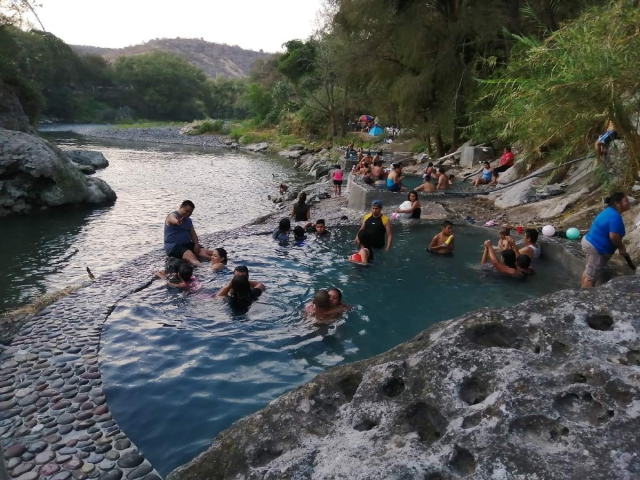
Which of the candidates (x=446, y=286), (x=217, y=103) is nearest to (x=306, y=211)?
(x=446, y=286)

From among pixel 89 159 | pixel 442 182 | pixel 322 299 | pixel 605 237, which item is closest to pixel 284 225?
pixel 322 299

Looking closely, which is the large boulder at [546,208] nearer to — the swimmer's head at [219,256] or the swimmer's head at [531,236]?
the swimmer's head at [531,236]

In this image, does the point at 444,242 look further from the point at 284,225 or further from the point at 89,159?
the point at 89,159

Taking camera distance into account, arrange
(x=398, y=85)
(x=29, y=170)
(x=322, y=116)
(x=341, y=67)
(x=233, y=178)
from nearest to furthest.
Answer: (x=29, y=170) → (x=398, y=85) → (x=341, y=67) → (x=233, y=178) → (x=322, y=116)

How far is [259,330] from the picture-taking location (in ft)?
25.7

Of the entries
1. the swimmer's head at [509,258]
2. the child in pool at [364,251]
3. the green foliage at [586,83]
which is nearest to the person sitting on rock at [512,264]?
the swimmer's head at [509,258]

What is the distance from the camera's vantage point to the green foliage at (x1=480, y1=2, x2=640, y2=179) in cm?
871

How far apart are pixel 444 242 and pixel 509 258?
1887 millimetres

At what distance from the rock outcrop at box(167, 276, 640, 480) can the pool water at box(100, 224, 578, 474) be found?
6.78 ft

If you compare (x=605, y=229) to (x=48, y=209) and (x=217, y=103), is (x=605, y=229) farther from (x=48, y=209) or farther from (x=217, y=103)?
(x=217, y=103)

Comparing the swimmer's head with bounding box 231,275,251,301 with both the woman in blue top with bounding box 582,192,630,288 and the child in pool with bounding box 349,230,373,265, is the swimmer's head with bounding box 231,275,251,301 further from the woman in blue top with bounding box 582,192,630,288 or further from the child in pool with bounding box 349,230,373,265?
the woman in blue top with bounding box 582,192,630,288

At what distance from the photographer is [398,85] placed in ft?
82.1

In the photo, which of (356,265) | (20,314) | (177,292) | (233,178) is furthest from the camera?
(233,178)

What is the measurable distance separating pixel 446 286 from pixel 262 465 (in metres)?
7.11
